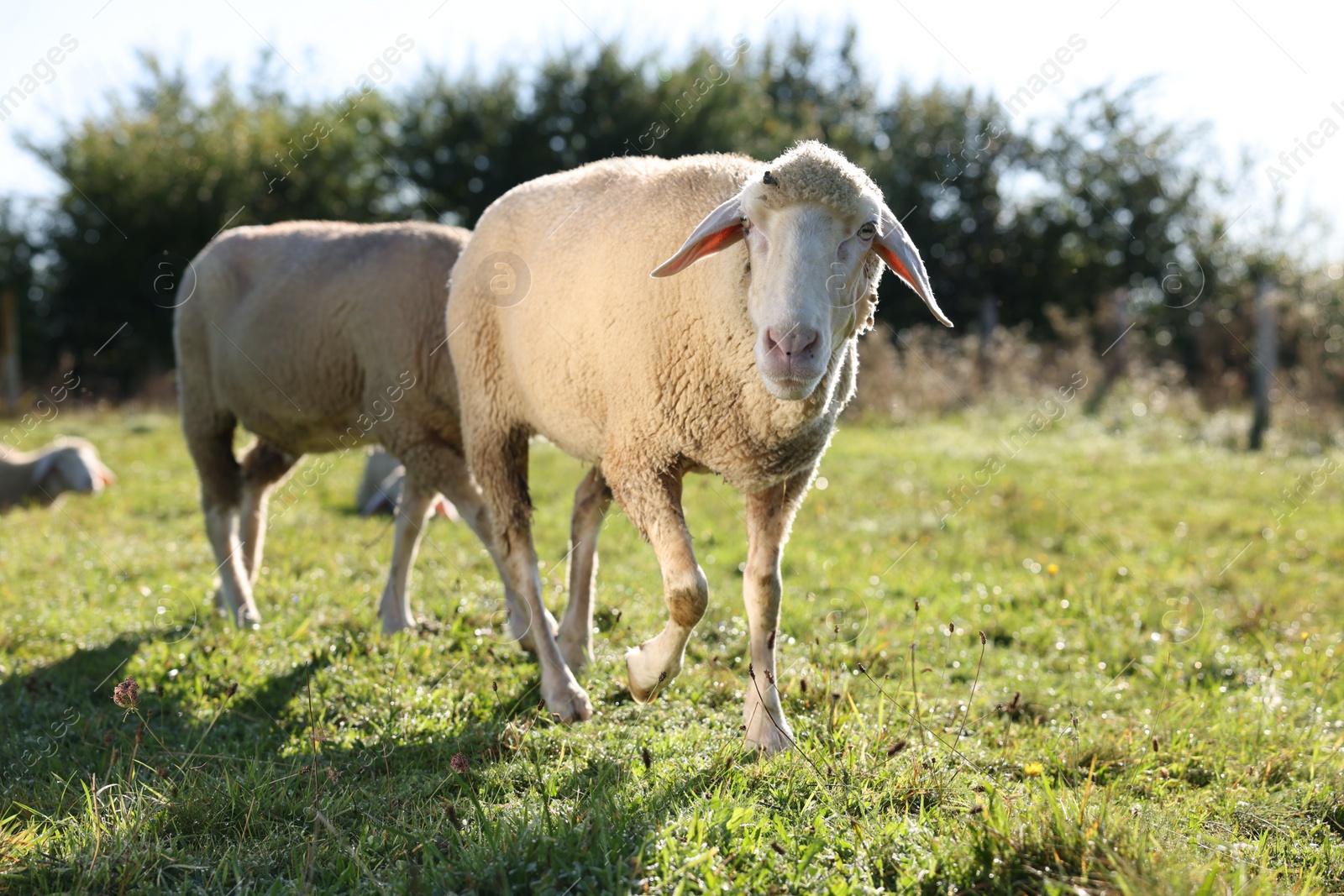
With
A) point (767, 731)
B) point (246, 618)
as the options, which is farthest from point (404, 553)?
point (767, 731)

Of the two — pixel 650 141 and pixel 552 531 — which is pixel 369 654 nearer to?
pixel 552 531

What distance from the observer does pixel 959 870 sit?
91.4 inches

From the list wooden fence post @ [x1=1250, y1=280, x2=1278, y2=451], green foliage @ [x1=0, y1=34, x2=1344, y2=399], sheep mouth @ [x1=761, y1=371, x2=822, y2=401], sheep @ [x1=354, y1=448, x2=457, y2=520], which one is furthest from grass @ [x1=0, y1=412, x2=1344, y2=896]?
green foliage @ [x1=0, y1=34, x2=1344, y2=399]

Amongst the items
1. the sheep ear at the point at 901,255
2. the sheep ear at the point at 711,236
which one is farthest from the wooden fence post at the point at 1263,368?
the sheep ear at the point at 711,236

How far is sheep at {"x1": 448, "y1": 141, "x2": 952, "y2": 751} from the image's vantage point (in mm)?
2887

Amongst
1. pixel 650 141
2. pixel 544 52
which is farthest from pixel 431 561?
pixel 544 52

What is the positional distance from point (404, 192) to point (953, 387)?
934 centimetres

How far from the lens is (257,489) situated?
5680 millimetres

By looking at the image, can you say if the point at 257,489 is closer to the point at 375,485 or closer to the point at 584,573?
the point at 375,485

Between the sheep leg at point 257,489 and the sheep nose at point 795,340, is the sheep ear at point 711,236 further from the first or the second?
the sheep leg at point 257,489

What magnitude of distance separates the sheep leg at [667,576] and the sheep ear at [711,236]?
0.72 m

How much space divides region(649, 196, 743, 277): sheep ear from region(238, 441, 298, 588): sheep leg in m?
3.38

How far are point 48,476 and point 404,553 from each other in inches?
211

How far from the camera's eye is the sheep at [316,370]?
4.68m
